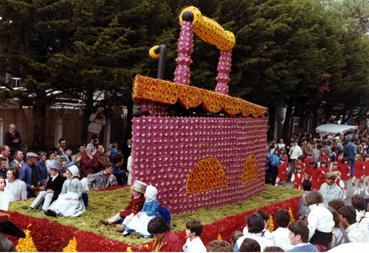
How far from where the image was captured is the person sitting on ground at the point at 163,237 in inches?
217

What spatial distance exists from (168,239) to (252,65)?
15624mm

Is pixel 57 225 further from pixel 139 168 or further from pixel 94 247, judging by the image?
pixel 139 168

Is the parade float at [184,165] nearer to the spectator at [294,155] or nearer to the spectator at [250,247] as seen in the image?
the spectator at [250,247]

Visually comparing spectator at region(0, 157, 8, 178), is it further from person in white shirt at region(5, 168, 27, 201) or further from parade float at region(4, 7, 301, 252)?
parade float at region(4, 7, 301, 252)

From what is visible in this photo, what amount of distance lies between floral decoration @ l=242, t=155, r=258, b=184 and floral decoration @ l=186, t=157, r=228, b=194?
4.29ft

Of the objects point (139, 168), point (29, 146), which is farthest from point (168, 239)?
point (29, 146)

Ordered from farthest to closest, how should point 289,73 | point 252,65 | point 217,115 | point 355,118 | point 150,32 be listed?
1. point 355,118
2. point 289,73
3. point 252,65
4. point 150,32
5. point 217,115

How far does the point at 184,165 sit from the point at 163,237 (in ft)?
13.2

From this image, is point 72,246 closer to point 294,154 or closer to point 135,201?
point 135,201

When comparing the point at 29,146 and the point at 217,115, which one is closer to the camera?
the point at 217,115

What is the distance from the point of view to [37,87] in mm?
15133

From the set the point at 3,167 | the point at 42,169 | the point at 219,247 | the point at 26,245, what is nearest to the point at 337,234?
the point at 219,247

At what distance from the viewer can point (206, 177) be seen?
10.4 meters

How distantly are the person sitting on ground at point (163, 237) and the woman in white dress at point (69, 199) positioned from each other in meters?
3.59
